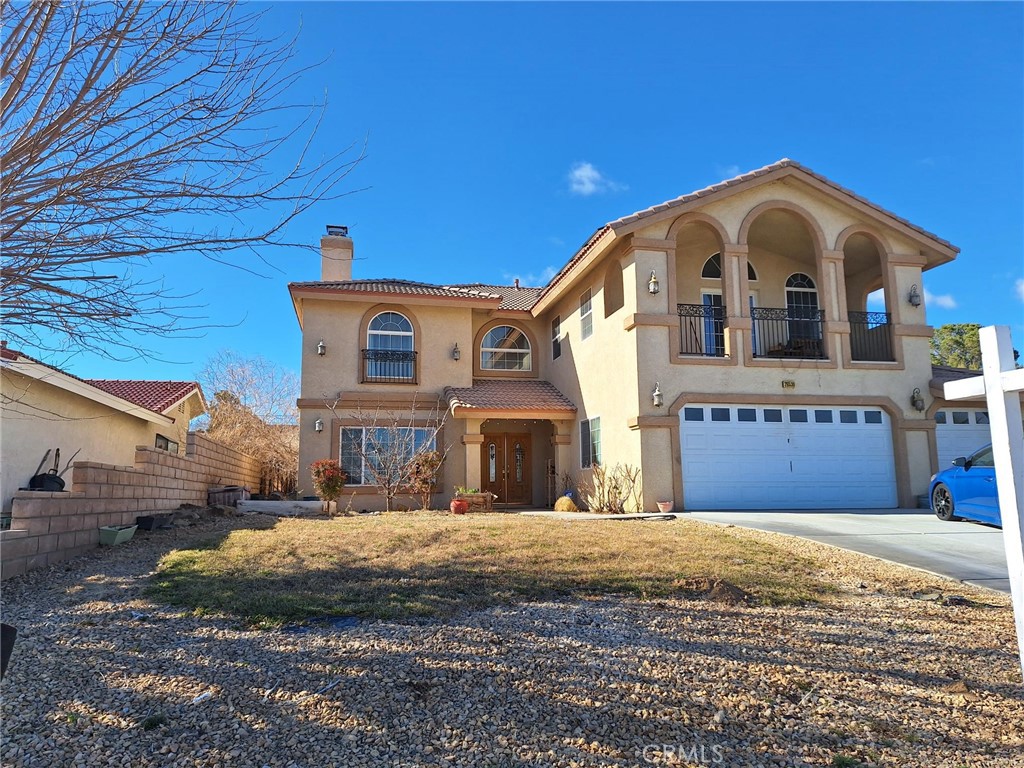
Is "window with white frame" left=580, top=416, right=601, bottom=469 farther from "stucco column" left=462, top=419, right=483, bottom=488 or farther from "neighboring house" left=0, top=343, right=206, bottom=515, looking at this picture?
"neighboring house" left=0, top=343, right=206, bottom=515

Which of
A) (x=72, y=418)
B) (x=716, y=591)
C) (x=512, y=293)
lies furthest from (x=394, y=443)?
(x=716, y=591)

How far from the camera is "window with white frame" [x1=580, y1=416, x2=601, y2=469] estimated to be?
1552 centimetres

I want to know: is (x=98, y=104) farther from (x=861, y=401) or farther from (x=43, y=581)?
(x=861, y=401)

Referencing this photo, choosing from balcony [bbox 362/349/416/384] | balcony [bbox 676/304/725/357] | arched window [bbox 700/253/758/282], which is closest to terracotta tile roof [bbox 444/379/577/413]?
balcony [bbox 362/349/416/384]

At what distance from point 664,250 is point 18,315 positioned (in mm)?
12109

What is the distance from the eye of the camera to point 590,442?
1608 centimetres

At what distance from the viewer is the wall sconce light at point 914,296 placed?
15258mm

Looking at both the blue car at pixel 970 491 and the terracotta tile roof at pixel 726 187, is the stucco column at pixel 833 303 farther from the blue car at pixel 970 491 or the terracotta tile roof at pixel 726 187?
the blue car at pixel 970 491

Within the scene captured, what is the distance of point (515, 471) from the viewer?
18656 mm

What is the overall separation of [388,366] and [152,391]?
648cm

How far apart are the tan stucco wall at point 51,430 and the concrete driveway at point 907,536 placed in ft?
36.0

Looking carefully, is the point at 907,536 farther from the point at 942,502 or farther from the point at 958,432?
the point at 958,432

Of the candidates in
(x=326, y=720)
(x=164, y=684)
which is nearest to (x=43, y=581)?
(x=164, y=684)

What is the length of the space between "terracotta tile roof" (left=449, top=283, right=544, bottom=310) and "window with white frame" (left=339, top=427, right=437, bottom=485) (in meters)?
4.55
